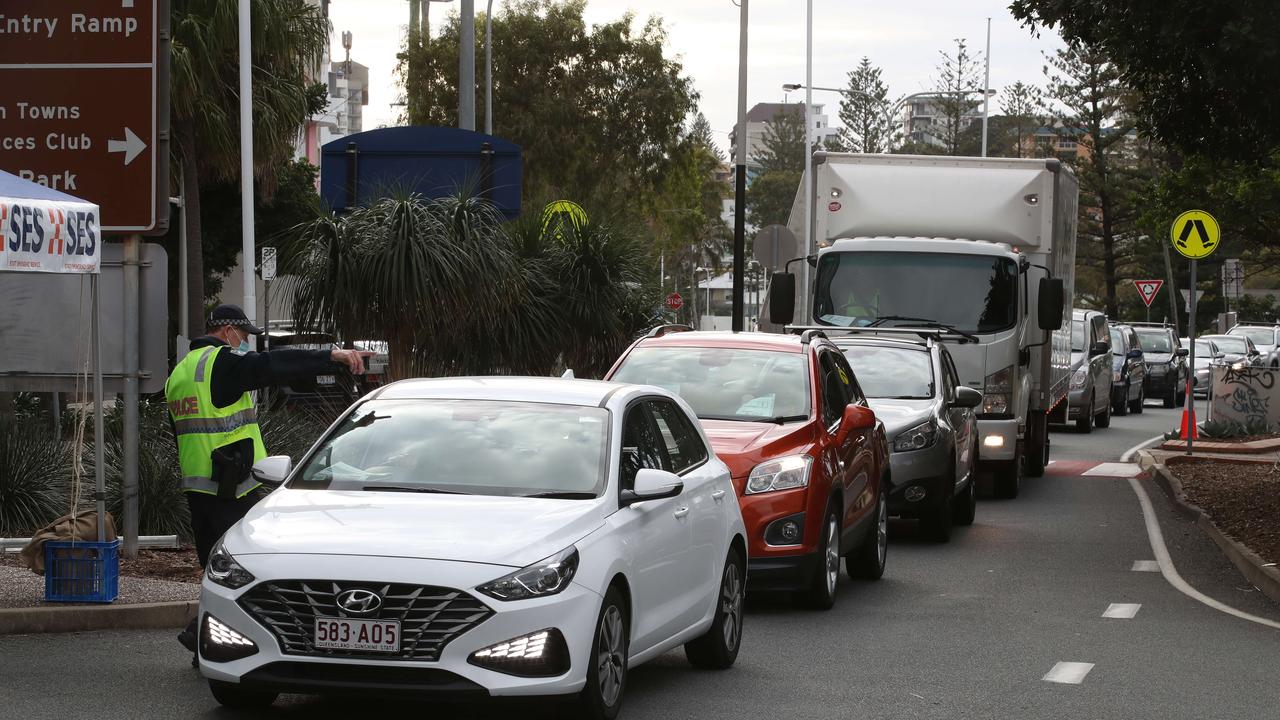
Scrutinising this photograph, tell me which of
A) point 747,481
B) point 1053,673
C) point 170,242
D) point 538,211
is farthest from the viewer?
point 170,242

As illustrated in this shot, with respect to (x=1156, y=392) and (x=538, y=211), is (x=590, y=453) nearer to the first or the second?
(x=538, y=211)

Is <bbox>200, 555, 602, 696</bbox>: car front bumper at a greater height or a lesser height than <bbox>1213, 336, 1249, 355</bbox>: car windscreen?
greater

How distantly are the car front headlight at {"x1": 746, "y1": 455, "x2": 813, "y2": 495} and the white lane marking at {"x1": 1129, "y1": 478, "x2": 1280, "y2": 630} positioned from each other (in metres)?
2.97

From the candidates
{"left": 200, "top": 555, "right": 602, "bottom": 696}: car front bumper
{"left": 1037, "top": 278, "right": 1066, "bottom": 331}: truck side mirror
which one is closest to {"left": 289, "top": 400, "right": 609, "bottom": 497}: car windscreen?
{"left": 200, "top": 555, "right": 602, "bottom": 696}: car front bumper

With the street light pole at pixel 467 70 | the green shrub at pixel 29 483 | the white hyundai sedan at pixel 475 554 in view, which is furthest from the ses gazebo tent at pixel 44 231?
the street light pole at pixel 467 70

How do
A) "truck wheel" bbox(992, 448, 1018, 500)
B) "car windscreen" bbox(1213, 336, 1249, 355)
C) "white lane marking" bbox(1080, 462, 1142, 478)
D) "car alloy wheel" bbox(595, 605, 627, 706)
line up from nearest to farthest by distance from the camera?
1. "car alloy wheel" bbox(595, 605, 627, 706)
2. "truck wheel" bbox(992, 448, 1018, 500)
3. "white lane marking" bbox(1080, 462, 1142, 478)
4. "car windscreen" bbox(1213, 336, 1249, 355)

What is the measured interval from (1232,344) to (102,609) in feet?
133

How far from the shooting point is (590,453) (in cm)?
813

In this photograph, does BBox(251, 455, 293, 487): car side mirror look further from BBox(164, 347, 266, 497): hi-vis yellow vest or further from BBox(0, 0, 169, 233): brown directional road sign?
BBox(0, 0, 169, 233): brown directional road sign

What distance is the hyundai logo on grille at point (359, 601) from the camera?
6895mm

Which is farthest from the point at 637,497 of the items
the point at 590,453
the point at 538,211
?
the point at 538,211

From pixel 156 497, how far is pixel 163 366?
2684 millimetres

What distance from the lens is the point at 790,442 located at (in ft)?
37.3

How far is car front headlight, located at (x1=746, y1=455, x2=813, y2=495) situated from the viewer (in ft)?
36.2
